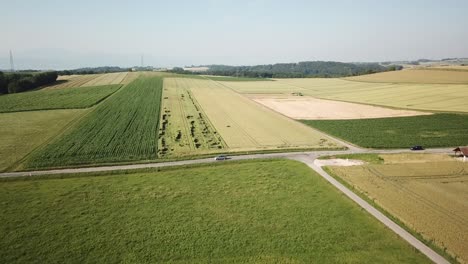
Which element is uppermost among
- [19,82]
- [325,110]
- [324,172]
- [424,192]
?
[19,82]

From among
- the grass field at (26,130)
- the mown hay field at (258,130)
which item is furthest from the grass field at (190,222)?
the mown hay field at (258,130)

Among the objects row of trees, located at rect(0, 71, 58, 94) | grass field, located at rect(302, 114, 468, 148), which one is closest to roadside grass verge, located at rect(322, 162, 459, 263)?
grass field, located at rect(302, 114, 468, 148)

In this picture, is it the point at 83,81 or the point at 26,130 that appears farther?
the point at 83,81

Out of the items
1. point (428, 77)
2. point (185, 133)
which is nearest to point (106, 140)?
point (185, 133)

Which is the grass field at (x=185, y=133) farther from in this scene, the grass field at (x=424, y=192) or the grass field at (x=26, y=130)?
the grass field at (x=424, y=192)

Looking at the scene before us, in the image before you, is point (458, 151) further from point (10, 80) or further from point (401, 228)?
point (10, 80)

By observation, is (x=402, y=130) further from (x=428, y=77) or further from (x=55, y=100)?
(x=55, y=100)
